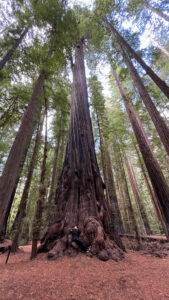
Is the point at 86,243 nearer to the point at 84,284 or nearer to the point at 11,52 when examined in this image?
the point at 84,284

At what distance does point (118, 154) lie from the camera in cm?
771

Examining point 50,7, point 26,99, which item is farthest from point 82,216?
point 50,7

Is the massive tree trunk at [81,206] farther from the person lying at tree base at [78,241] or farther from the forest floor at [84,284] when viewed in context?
the forest floor at [84,284]

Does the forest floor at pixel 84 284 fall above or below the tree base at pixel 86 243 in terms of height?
below

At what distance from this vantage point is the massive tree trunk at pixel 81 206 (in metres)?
2.69

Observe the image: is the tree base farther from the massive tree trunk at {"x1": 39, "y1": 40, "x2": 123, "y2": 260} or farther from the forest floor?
the forest floor

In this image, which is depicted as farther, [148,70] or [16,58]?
[16,58]

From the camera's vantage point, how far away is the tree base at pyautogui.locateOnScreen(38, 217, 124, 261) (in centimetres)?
256

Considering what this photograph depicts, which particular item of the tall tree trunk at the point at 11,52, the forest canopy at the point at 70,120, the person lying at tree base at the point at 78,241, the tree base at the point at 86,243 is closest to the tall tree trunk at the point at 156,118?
the forest canopy at the point at 70,120

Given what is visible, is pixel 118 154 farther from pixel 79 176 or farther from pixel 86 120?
pixel 79 176

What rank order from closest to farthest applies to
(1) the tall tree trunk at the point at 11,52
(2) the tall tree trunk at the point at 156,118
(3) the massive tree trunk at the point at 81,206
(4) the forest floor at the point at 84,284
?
(4) the forest floor at the point at 84,284
(3) the massive tree trunk at the point at 81,206
(2) the tall tree trunk at the point at 156,118
(1) the tall tree trunk at the point at 11,52

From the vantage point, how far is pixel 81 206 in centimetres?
327

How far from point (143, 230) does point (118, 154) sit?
673cm

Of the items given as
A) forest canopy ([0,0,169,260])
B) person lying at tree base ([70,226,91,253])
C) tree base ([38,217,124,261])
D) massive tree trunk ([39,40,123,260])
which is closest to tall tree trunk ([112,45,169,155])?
forest canopy ([0,0,169,260])
